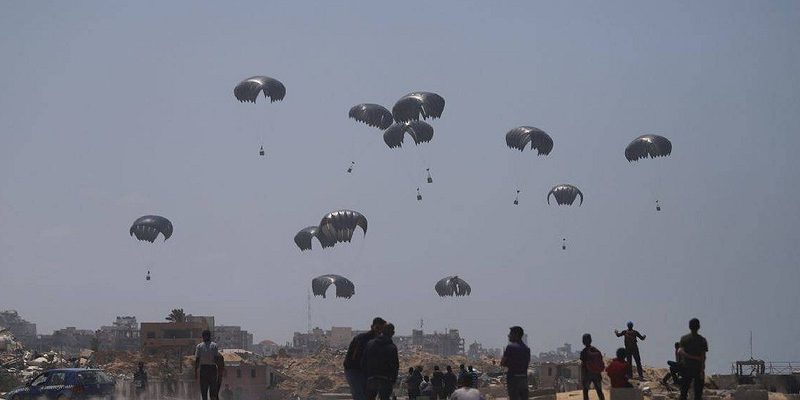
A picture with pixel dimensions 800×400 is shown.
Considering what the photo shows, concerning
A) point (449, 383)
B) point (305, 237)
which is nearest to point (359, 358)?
point (449, 383)

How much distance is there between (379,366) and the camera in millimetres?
17156

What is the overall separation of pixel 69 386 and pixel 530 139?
1356 inches

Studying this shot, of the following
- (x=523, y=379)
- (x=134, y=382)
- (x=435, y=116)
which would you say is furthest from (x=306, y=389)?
(x=523, y=379)

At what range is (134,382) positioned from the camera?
106ft

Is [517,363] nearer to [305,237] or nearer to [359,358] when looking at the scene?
[359,358]

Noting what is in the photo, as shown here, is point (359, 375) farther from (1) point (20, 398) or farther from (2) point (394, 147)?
(2) point (394, 147)

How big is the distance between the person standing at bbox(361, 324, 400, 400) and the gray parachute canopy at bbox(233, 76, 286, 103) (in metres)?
44.6

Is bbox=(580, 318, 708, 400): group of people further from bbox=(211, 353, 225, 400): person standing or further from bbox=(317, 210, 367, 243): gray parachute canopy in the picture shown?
bbox=(317, 210, 367, 243): gray parachute canopy

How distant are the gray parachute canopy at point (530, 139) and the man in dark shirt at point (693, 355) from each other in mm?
38610

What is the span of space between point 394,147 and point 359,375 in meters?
45.4

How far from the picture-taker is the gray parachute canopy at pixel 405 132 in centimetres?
6312

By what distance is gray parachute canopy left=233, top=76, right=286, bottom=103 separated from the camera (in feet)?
201

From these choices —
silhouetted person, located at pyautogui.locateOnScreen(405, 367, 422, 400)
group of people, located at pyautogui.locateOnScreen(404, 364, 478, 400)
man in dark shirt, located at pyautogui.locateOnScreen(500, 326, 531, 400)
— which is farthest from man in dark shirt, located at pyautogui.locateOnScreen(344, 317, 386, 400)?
silhouetted person, located at pyautogui.locateOnScreen(405, 367, 422, 400)

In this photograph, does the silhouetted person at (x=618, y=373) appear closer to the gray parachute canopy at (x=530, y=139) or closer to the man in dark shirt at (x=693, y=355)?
the man in dark shirt at (x=693, y=355)
